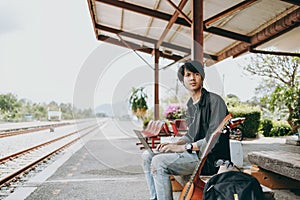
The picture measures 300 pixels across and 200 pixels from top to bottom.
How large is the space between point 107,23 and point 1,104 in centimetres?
490

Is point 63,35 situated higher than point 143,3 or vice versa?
point 63,35

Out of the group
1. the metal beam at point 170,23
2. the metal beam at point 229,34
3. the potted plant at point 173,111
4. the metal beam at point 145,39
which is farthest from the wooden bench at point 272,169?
the potted plant at point 173,111

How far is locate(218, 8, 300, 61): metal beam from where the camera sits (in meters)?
4.98

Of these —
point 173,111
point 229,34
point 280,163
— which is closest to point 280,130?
point 173,111

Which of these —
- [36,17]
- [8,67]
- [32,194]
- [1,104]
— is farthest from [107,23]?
[32,194]

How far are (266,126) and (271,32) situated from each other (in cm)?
473

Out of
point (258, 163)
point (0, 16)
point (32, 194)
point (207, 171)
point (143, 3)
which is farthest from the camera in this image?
point (143, 3)

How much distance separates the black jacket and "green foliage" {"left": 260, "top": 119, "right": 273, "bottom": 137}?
827 centimetres

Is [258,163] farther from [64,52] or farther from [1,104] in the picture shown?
[64,52]

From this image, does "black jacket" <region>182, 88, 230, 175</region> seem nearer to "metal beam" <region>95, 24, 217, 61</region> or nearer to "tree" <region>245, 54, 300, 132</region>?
"tree" <region>245, 54, 300, 132</region>

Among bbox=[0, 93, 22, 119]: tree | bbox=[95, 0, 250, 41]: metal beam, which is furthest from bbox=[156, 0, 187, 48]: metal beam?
bbox=[0, 93, 22, 119]: tree

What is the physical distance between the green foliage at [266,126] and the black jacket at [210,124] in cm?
827

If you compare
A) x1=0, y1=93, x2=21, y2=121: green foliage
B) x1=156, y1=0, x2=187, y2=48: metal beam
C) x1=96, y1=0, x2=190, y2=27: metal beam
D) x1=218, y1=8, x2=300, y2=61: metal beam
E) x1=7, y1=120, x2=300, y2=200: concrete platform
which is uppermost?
x1=96, y1=0, x2=190, y2=27: metal beam

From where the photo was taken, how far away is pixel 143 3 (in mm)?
6645
